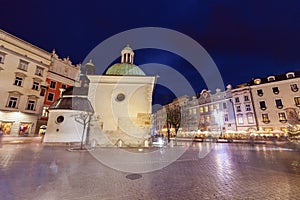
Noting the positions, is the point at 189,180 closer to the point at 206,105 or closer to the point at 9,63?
the point at 9,63

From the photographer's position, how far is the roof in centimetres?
2041

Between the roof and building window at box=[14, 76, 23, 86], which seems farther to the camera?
building window at box=[14, 76, 23, 86]

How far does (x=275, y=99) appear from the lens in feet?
115

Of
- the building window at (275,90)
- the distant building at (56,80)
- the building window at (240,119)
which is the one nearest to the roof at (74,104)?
the distant building at (56,80)

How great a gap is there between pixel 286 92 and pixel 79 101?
43.4 m

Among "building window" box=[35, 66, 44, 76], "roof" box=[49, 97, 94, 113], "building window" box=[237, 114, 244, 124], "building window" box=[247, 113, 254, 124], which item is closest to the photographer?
"roof" box=[49, 97, 94, 113]

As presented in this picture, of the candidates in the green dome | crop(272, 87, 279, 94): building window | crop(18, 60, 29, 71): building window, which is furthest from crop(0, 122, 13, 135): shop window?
crop(272, 87, 279, 94): building window

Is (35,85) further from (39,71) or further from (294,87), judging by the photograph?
(294,87)

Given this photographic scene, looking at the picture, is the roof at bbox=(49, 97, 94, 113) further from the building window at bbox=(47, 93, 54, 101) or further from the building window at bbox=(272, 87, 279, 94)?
the building window at bbox=(272, 87, 279, 94)

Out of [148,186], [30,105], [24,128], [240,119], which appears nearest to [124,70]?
[148,186]

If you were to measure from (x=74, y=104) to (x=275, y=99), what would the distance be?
4294cm

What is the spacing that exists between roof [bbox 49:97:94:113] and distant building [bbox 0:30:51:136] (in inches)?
478

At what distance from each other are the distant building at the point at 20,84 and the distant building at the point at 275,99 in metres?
49.9

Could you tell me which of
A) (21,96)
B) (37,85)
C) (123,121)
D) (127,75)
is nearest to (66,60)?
(37,85)
